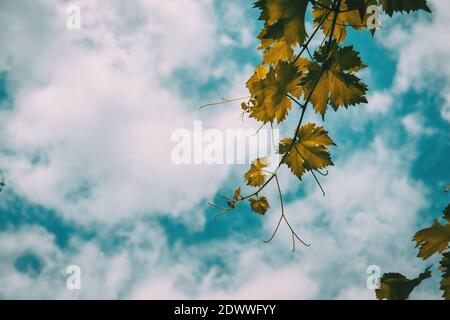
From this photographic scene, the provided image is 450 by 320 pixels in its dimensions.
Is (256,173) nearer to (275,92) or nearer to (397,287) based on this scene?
(275,92)

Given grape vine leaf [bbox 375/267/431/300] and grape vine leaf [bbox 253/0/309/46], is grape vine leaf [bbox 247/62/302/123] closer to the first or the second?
grape vine leaf [bbox 253/0/309/46]

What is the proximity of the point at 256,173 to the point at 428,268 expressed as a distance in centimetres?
87

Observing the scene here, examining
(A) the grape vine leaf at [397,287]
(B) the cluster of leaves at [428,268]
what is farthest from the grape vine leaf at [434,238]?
(A) the grape vine leaf at [397,287]

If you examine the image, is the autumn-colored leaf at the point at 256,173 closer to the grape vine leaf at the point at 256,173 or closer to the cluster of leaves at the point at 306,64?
the grape vine leaf at the point at 256,173

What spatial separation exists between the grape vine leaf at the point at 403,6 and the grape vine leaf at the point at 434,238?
2.07 feet

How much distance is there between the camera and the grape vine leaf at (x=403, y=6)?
3.35 ft

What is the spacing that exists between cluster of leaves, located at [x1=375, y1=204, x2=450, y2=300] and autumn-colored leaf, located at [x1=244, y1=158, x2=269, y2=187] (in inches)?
30.3

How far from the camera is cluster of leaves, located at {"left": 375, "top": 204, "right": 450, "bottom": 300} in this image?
1100 millimetres

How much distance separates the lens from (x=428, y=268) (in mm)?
1161

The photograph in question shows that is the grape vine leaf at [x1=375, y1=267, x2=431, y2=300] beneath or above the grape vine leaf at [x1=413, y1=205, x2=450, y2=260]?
beneath

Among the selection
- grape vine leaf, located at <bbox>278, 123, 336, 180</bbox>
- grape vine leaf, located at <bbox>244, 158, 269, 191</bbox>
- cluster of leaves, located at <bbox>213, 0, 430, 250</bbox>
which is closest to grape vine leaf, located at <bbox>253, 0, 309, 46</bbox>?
cluster of leaves, located at <bbox>213, 0, 430, 250</bbox>

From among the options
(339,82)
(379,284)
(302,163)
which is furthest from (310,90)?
(379,284)

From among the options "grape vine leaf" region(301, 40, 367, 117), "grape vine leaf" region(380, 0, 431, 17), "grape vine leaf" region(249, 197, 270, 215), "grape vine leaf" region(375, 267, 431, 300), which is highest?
"grape vine leaf" region(380, 0, 431, 17)
